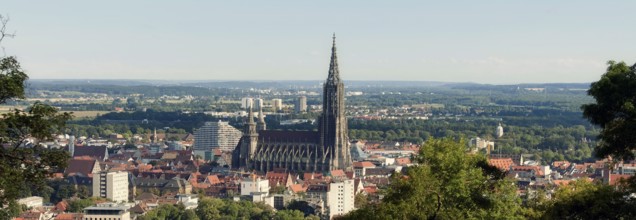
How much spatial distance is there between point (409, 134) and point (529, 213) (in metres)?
159

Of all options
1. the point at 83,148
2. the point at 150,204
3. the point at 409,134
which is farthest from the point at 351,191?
the point at 409,134

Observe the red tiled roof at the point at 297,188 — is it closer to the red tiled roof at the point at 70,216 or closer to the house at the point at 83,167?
the house at the point at 83,167

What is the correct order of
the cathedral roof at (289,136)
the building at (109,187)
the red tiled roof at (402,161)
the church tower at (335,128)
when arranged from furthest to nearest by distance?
1. the red tiled roof at (402,161)
2. the cathedral roof at (289,136)
3. the church tower at (335,128)
4. the building at (109,187)

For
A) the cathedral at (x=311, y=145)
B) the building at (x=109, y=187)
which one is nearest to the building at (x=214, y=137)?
the cathedral at (x=311, y=145)

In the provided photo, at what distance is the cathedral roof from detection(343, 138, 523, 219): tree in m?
96.9

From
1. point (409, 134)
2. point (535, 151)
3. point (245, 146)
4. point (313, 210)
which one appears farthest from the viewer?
point (409, 134)

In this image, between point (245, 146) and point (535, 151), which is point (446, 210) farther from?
point (535, 151)

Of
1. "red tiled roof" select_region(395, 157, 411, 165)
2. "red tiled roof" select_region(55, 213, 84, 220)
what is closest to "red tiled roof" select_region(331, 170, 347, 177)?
"red tiled roof" select_region(395, 157, 411, 165)

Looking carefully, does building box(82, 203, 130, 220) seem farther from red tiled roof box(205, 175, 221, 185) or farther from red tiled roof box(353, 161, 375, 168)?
red tiled roof box(353, 161, 375, 168)

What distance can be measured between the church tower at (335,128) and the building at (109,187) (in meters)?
24.7

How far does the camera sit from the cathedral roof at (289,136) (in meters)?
127

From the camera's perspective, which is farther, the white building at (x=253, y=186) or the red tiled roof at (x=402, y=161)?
the red tiled roof at (x=402, y=161)

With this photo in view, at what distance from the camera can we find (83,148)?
144 metres

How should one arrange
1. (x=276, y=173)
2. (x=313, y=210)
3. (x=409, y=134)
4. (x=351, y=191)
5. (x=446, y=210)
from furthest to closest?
(x=409, y=134)
(x=276, y=173)
(x=351, y=191)
(x=313, y=210)
(x=446, y=210)
